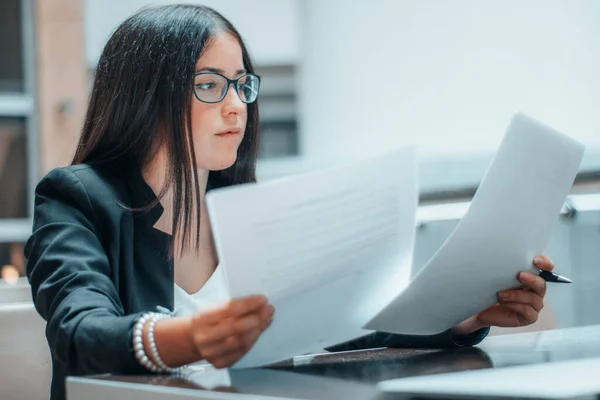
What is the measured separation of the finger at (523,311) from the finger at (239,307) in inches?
15.5

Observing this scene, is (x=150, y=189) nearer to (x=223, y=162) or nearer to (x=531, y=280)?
(x=223, y=162)

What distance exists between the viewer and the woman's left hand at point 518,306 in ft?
3.11

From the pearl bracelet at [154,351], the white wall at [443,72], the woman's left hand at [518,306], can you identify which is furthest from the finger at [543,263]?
the white wall at [443,72]

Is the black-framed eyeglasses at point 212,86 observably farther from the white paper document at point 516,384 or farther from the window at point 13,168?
the window at point 13,168

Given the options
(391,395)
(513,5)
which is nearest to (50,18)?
(513,5)

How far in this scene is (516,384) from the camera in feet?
1.73

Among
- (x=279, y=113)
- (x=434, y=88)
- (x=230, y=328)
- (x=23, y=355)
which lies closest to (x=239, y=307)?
(x=230, y=328)

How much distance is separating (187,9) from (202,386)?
69cm

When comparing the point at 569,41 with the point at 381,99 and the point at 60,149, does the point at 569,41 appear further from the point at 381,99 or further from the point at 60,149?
the point at 60,149

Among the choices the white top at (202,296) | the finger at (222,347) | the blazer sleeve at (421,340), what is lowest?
the blazer sleeve at (421,340)

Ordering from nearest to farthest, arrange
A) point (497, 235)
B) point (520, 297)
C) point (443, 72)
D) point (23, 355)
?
point (497, 235) → point (520, 297) → point (23, 355) → point (443, 72)

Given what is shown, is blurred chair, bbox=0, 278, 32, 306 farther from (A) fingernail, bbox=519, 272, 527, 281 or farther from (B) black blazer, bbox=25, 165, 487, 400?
(A) fingernail, bbox=519, 272, 527, 281

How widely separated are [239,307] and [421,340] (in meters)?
0.37

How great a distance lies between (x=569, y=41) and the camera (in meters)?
2.41
